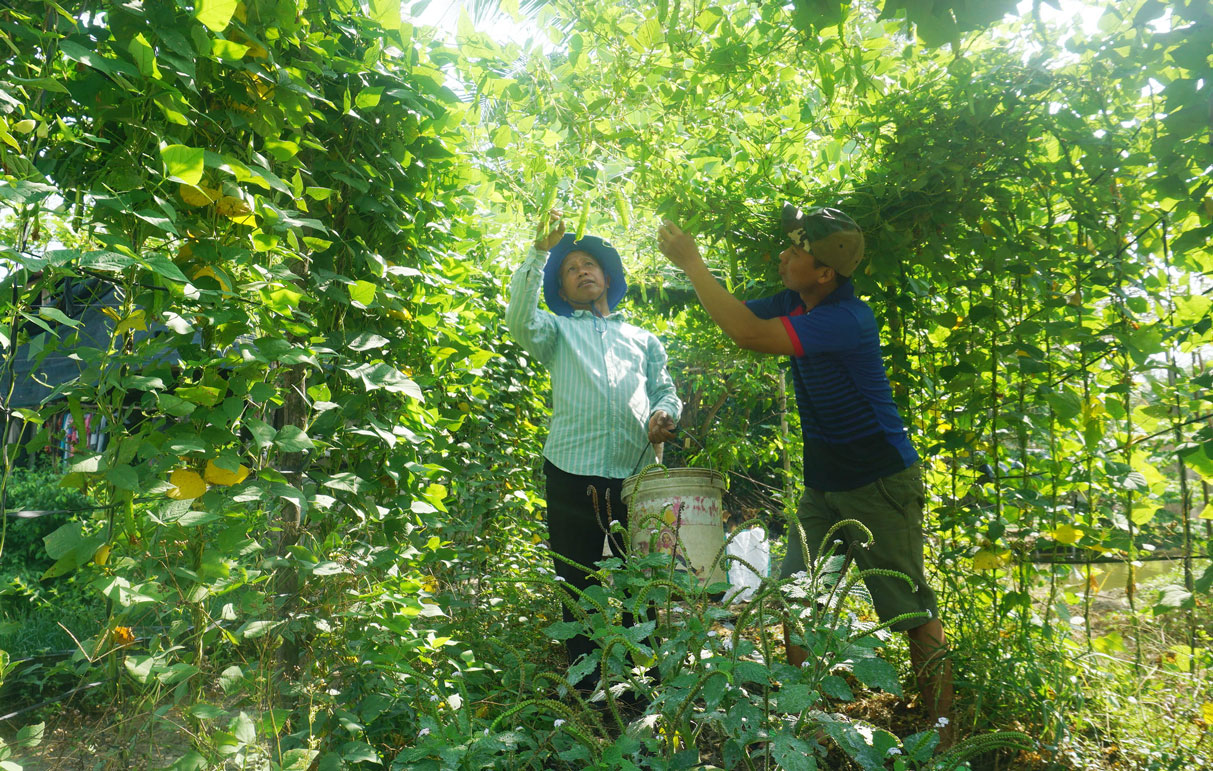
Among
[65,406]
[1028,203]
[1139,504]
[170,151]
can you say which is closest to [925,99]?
[1028,203]

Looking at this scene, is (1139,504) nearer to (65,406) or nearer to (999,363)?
(999,363)

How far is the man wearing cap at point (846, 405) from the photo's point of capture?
2.08 meters

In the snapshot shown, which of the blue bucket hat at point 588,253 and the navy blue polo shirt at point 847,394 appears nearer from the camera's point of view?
the navy blue polo shirt at point 847,394

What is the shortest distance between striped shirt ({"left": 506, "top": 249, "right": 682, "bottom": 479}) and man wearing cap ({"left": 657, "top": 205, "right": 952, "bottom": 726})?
0.49 meters

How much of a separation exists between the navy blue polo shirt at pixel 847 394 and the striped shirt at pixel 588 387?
50 centimetres

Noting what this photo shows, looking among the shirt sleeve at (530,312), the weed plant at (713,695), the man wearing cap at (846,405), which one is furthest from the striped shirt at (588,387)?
the weed plant at (713,695)

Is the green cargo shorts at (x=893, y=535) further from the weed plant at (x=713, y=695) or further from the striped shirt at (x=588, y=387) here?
the weed plant at (x=713, y=695)

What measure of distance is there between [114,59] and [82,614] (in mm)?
2460

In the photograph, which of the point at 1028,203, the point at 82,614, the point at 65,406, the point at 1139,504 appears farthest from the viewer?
the point at 82,614

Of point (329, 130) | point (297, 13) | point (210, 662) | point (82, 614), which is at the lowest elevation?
point (82, 614)

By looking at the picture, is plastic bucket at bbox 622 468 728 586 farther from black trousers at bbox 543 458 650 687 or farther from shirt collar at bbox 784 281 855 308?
shirt collar at bbox 784 281 855 308

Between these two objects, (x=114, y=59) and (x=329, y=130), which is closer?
(x=114, y=59)

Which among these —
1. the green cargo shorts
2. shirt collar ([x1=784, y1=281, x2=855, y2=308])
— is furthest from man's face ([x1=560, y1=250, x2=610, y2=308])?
the green cargo shorts

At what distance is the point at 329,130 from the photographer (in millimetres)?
1661
